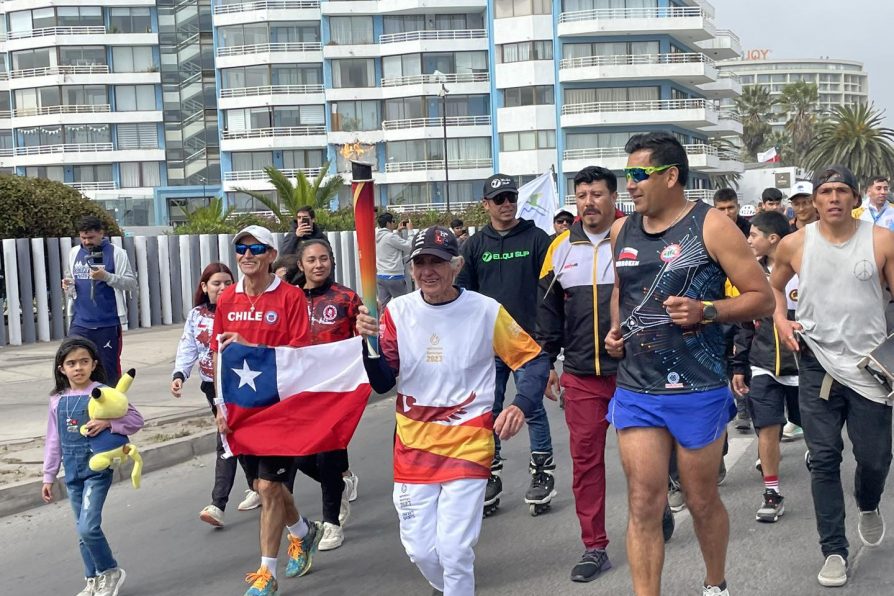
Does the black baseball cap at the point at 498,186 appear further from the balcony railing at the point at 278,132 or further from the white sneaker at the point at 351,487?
the balcony railing at the point at 278,132

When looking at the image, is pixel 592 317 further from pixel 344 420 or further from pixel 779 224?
pixel 779 224

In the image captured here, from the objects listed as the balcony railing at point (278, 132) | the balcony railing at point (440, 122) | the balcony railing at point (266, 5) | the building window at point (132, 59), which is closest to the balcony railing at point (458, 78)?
the balcony railing at point (440, 122)

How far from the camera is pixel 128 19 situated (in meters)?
71.5

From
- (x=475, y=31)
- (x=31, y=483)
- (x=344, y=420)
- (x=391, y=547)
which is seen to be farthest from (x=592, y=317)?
(x=475, y=31)

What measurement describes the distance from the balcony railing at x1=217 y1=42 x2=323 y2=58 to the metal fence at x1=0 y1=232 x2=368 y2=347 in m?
43.9

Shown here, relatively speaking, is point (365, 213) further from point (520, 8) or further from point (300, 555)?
point (520, 8)

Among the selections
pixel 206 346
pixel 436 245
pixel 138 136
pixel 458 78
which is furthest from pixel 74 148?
pixel 436 245

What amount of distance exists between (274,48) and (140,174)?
13.2 metres

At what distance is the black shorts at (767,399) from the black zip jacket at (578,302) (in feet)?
5.17

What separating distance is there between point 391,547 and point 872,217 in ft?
27.4

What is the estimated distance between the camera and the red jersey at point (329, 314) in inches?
259

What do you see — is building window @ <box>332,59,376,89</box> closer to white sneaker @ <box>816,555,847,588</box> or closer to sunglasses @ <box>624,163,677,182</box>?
white sneaker @ <box>816,555,847,588</box>

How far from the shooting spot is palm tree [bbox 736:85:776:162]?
10438 cm

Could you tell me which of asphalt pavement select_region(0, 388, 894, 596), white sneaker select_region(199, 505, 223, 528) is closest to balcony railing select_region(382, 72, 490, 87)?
asphalt pavement select_region(0, 388, 894, 596)
